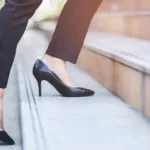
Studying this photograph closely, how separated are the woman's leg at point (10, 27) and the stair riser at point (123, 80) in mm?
379

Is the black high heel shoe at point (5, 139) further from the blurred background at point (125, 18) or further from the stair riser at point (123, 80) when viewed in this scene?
the blurred background at point (125, 18)

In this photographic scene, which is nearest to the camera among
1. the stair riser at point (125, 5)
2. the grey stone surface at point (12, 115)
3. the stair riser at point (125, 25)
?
the grey stone surface at point (12, 115)

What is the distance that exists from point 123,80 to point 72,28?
0.81 ft

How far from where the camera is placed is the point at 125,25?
3309mm

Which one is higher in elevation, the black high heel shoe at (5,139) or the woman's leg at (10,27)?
the woman's leg at (10,27)

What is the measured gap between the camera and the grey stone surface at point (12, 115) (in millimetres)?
1502

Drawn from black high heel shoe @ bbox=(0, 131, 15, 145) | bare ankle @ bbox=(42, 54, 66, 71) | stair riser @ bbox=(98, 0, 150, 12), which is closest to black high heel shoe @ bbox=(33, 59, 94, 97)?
bare ankle @ bbox=(42, 54, 66, 71)

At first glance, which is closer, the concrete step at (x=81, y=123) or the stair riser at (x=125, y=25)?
the concrete step at (x=81, y=123)

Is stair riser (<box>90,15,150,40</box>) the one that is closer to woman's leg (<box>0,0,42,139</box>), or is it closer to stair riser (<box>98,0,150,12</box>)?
stair riser (<box>98,0,150,12</box>)

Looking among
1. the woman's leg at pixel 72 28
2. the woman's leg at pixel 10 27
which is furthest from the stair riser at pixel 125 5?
the woman's leg at pixel 10 27

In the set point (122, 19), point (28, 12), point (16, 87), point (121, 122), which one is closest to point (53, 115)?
point (121, 122)

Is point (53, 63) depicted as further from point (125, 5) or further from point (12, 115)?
point (125, 5)

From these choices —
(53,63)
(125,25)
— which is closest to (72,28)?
(53,63)

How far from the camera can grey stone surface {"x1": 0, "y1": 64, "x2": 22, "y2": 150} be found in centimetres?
150
